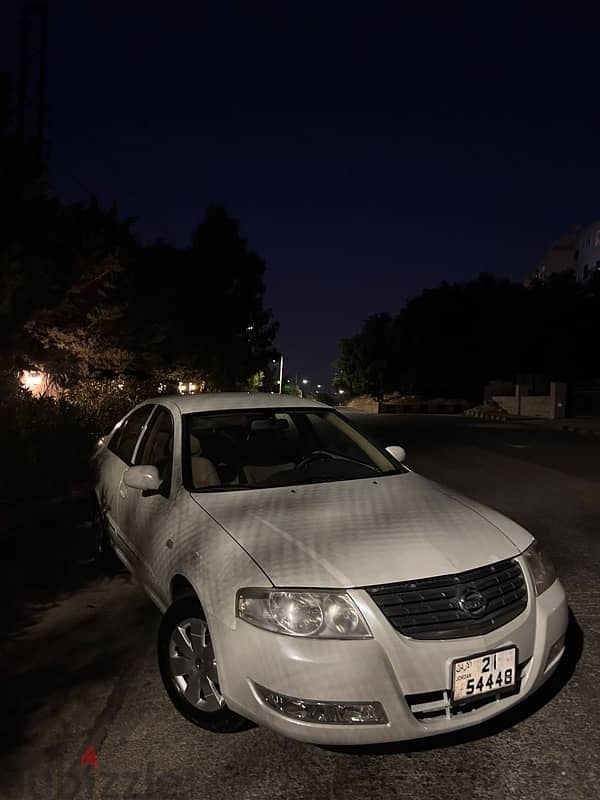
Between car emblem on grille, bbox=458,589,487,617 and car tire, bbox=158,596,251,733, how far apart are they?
1112 mm

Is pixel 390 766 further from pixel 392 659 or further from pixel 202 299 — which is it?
pixel 202 299

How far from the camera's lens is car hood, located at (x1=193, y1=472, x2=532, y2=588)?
2836 mm

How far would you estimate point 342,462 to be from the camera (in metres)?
4.62

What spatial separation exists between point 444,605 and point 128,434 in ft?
11.8

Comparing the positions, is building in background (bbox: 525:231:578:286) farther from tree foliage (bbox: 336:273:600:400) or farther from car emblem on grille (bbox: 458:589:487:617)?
car emblem on grille (bbox: 458:589:487:617)

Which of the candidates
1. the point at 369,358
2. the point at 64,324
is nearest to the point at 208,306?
the point at 64,324

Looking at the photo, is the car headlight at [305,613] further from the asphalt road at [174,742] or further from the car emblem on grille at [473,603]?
the asphalt road at [174,742]

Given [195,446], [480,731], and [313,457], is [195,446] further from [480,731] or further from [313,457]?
[480,731]

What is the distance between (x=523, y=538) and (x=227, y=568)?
150cm

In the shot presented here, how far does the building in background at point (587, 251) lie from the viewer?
80.3 m

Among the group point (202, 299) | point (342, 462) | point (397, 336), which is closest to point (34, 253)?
point (342, 462)

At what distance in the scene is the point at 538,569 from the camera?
3287mm

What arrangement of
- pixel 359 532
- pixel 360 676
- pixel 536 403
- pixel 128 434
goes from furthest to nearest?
pixel 536 403 < pixel 128 434 < pixel 359 532 < pixel 360 676

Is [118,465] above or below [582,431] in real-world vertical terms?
above
